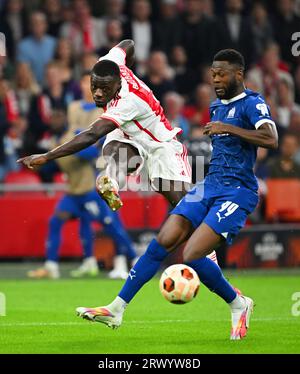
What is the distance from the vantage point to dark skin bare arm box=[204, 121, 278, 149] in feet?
26.0

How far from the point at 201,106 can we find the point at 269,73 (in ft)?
5.16

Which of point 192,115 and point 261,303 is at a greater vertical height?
point 192,115

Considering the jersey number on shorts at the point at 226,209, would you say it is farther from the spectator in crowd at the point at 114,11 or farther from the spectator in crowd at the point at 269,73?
the spectator in crowd at the point at 114,11

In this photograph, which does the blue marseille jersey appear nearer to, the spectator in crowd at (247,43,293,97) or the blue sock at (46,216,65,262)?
the blue sock at (46,216,65,262)

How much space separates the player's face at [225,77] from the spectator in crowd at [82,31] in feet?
31.4

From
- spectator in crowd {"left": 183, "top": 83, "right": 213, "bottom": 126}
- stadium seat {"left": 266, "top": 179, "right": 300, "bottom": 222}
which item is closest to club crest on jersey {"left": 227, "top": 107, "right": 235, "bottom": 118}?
stadium seat {"left": 266, "top": 179, "right": 300, "bottom": 222}

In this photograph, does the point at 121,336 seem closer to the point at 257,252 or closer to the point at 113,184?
the point at 113,184

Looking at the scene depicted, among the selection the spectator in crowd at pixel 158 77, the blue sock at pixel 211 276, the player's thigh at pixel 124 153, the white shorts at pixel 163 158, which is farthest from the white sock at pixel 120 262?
the blue sock at pixel 211 276

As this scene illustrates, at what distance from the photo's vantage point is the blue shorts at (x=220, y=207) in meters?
8.18

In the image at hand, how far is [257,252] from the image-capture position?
14.9m

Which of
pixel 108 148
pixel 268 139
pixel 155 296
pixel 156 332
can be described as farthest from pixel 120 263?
pixel 268 139

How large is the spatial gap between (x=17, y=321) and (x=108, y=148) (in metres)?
1.87

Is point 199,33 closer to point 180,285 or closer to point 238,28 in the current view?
point 238,28

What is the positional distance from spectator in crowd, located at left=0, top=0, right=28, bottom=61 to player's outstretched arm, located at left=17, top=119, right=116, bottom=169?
9.35m
